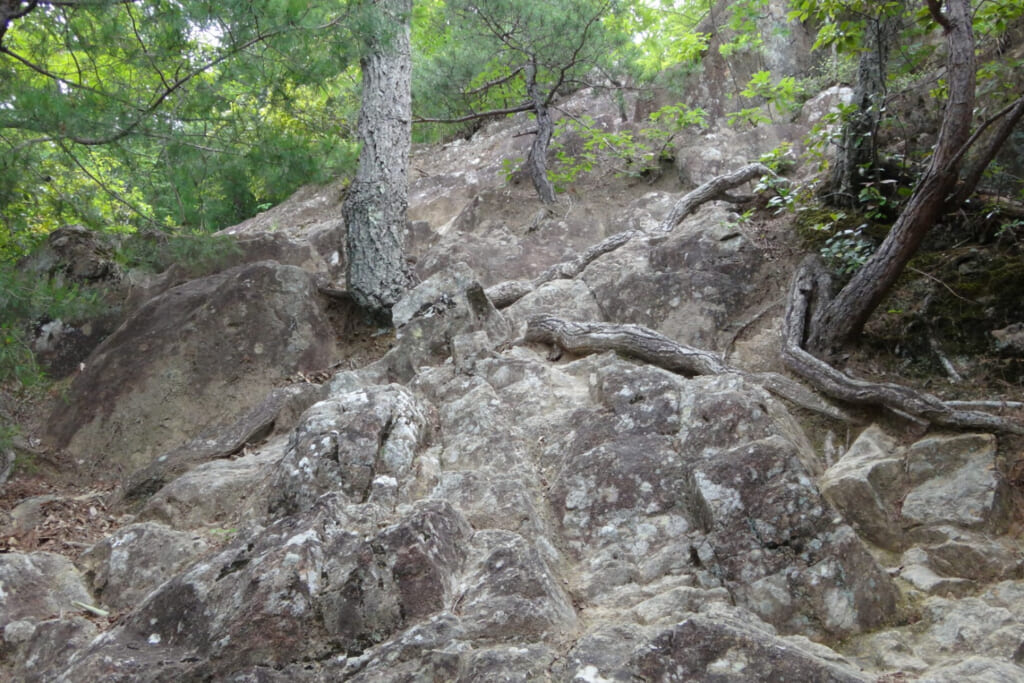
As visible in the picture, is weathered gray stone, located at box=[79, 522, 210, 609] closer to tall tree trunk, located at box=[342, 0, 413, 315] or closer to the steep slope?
the steep slope

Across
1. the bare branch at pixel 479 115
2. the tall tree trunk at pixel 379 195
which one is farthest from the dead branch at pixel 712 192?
the bare branch at pixel 479 115

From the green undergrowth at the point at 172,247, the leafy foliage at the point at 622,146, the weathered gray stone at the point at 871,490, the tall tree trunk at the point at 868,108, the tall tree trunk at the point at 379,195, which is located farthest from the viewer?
the leafy foliage at the point at 622,146

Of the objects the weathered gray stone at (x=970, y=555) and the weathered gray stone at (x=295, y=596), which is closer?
the weathered gray stone at (x=295, y=596)

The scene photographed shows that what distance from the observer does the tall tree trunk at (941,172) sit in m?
4.11

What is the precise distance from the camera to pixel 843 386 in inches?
174

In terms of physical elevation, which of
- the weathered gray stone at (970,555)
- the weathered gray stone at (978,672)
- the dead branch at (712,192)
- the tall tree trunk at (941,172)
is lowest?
the weathered gray stone at (978,672)

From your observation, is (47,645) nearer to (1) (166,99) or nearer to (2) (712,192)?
(1) (166,99)

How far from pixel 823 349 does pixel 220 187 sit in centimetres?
463

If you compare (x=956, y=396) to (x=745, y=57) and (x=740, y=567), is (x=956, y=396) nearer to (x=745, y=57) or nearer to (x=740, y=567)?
(x=740, y=567)

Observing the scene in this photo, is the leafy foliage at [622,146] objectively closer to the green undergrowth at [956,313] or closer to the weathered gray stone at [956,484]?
the green undergrowth at [956,313]

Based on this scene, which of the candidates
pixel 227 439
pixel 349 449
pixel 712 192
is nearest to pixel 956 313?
pixel 712 192

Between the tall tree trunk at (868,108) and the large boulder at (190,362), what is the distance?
4.69 meters

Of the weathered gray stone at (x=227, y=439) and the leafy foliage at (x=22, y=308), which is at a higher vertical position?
the leafy foliage at (x=22, y=308)

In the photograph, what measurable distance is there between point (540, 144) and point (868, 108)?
4477mm
